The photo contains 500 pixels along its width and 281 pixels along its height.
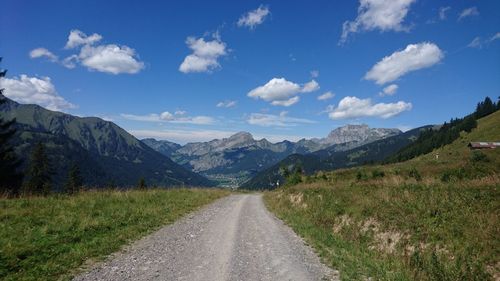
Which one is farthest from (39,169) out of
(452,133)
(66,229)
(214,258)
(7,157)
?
(452,133)

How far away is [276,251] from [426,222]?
5640mm

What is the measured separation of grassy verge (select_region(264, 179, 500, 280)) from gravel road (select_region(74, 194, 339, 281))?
107 centimetres

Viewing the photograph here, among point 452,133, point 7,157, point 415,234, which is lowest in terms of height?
point 415,234

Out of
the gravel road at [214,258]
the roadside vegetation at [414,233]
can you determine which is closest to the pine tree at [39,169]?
the gravel road at [214,258]

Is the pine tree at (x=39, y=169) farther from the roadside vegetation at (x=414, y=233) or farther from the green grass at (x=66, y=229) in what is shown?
the roadside vegetation at (x=414, y=233)

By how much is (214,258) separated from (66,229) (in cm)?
663

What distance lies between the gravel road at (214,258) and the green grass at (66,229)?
82 centimetres

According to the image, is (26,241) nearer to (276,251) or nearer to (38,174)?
(276,251)

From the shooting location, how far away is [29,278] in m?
8.08

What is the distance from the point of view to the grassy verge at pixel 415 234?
31.6 ft

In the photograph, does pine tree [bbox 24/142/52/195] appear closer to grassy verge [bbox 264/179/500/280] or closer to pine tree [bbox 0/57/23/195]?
pine tree [bbox 0/57/23/195]

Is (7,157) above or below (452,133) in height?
below

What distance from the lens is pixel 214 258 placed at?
11172mm

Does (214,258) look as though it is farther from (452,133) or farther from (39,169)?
(452,133)
